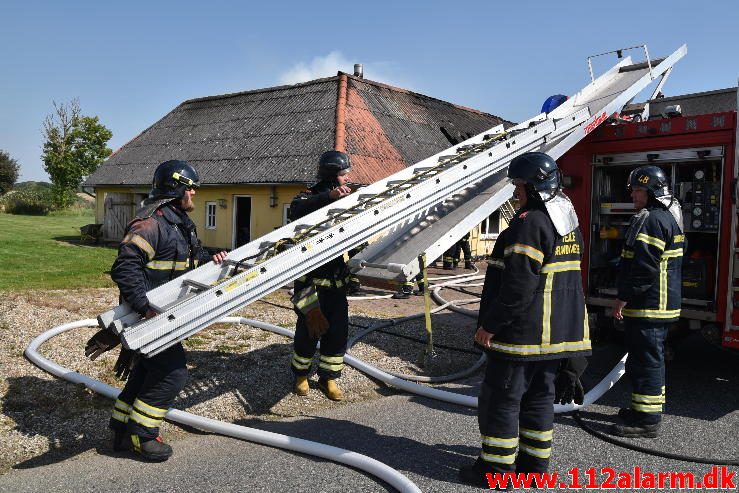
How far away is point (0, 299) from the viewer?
714cm

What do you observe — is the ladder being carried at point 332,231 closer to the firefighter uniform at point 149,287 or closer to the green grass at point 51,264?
the firefighter uniform at point 149,287

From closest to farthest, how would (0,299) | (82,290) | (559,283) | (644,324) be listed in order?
(559,283)
(644,324)
(0,299)
(82,290)

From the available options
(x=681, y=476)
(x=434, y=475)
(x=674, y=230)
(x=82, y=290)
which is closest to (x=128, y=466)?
(x=434, y=475)

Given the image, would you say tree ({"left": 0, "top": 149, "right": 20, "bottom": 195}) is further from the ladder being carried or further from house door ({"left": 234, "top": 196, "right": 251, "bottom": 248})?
the ladder being carried

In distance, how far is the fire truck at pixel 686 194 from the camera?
182 inches

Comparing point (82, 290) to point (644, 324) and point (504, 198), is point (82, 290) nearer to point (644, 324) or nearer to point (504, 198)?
point (504, 198)

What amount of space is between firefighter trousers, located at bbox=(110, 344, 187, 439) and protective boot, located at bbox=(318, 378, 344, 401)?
56.0 inches

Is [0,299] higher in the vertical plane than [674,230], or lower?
lower

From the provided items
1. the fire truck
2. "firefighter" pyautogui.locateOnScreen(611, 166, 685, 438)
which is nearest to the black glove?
"firefighter" pyautogui.locateOnScreen(611, 166, 685, 438)

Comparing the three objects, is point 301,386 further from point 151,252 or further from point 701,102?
point 701,102

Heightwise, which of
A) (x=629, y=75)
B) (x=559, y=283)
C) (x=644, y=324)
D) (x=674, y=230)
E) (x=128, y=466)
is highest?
(x=629, y=75)

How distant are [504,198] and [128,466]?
321cm

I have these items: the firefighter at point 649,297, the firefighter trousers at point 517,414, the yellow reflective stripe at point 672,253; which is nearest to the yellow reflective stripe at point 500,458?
the firefighter trousers at point 517,414

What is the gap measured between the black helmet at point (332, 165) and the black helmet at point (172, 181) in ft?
4.09
